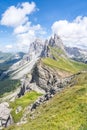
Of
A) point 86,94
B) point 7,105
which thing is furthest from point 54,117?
point 7,105

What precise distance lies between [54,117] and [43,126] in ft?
13.6

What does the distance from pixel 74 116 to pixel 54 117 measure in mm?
3586

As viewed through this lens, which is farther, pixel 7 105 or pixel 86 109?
pixel 7 105

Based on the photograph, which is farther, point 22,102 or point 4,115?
Answer: point 22,102

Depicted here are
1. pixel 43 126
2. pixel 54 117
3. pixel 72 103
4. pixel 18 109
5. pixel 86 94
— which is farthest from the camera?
pixel 18 109

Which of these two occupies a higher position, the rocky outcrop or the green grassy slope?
the green grassy slope

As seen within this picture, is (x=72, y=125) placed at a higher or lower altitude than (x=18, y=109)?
higher

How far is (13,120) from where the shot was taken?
12794 centimetres

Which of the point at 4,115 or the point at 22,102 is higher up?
the point at 22,102

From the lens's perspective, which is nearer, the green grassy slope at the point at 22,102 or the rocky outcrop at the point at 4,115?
the green grassy slope at the point at 22,102

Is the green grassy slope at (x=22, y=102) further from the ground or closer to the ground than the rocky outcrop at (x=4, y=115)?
further from the ground

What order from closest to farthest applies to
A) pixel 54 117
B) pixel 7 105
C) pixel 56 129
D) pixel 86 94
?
pixel 56 129, pixel 54 117, pixel 86 94, pixel 7 105

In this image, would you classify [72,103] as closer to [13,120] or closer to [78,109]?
[78,109]

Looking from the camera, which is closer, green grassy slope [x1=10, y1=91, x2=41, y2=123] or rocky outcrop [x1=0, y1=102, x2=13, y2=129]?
green grassy slope [x1=10, y1=91, x2=41, y2=123]
